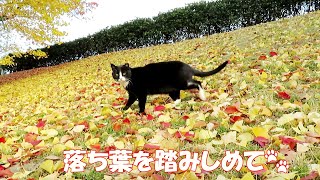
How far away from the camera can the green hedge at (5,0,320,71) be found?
1772 cm

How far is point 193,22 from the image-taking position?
1861 centimetres

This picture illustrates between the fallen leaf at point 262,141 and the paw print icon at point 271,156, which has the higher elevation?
the fallen leaf at point 262,141

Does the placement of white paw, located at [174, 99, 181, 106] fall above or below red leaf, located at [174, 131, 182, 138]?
above

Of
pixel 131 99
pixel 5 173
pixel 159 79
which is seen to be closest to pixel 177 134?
pixel 5 173

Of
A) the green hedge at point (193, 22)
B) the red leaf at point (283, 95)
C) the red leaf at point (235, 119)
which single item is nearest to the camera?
the red leaf at point (235, 119)

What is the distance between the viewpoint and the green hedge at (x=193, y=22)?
17.7m

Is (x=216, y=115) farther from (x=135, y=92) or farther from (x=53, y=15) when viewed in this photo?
(x=53, y=15)

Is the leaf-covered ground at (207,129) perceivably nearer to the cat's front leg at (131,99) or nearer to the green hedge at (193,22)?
the cat's front leg at (131,99)

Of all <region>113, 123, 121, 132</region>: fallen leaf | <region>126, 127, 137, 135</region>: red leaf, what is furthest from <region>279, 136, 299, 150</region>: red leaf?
<region>113, 123, 121, 132</region>: fallen leaf

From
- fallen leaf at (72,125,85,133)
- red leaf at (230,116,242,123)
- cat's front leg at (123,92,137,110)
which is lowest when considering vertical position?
fallen leaf at (72,125,85,133)

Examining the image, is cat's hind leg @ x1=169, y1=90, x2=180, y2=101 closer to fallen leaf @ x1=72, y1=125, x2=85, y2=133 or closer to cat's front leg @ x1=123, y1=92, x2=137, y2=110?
cat's front leg @ x1=123, y1=92, x2=137, y2=110

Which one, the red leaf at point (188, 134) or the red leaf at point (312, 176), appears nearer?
the red leaf at point (312, 176)

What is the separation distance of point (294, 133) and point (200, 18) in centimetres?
1622

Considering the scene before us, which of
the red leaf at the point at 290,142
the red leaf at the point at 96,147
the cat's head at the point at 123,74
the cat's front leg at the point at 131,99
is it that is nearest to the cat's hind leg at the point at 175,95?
the cat's front leg at the point at 131,99
